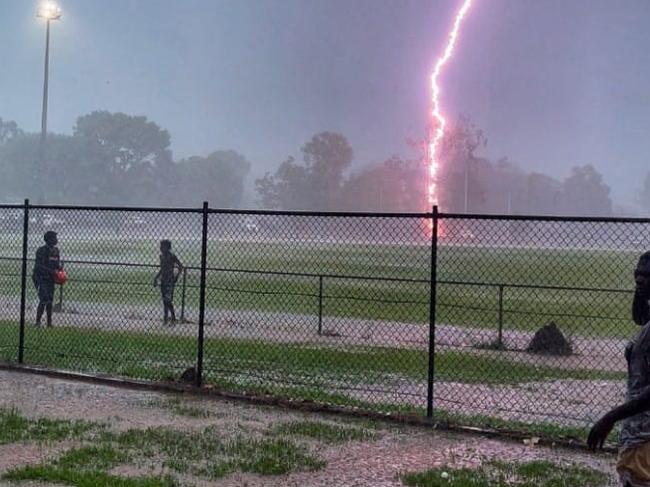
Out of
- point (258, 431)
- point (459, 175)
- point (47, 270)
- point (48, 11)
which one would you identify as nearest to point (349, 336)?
point (47, 270)

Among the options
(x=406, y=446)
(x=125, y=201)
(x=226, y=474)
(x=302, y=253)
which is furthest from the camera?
(x=125, y=201)

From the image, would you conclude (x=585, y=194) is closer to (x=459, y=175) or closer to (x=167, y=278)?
(x=459, y=175)

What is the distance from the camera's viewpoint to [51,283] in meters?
13.7

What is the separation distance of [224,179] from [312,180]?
1466 cm

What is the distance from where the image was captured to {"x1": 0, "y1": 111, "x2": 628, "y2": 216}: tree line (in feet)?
364

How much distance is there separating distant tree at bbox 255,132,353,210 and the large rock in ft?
352

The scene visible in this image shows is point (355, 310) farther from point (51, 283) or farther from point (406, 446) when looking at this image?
point (406, 446)

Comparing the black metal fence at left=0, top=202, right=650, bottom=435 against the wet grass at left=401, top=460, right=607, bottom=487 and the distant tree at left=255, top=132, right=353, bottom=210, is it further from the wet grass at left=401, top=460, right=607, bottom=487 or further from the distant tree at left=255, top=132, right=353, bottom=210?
the distant tree at left=255, top=132, right=353, bottom=210

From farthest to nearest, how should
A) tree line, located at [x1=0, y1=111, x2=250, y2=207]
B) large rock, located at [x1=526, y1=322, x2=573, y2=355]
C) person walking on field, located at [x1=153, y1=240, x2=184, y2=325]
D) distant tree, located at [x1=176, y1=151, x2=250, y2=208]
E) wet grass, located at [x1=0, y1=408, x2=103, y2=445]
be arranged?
distant tree, located at [x1=176, y1=151, x2=250, y2=208]
tree line, located at [x1=0, y1=111, x2=250, y2=207]
person walking on field, located at [x1=153, y1=240, x2=184, y2=325]
large rock, located at [x1=526, y1=322, x2=573, y2=355]
wet grass, located at [x1=0, y1=408, x2=103, y2=445]

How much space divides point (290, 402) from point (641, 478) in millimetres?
5066

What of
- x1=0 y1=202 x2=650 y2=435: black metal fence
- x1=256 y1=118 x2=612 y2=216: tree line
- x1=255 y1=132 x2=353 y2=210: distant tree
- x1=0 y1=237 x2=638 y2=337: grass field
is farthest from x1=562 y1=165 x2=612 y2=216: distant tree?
x1=0 y1=202 x2=650 y2=435: black metal fence

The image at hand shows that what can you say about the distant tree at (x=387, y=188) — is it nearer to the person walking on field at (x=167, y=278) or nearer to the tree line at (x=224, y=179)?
the tree line at (x=224, y=179)

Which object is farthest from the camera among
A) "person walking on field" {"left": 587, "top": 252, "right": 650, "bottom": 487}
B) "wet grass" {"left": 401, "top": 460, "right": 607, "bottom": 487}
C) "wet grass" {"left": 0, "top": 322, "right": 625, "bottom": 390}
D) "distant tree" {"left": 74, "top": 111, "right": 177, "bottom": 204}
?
"distant tree" {"left": 74, "top": 111, "right": 177, "bottom": 204}

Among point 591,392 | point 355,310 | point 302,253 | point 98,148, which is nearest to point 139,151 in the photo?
point 98,148
